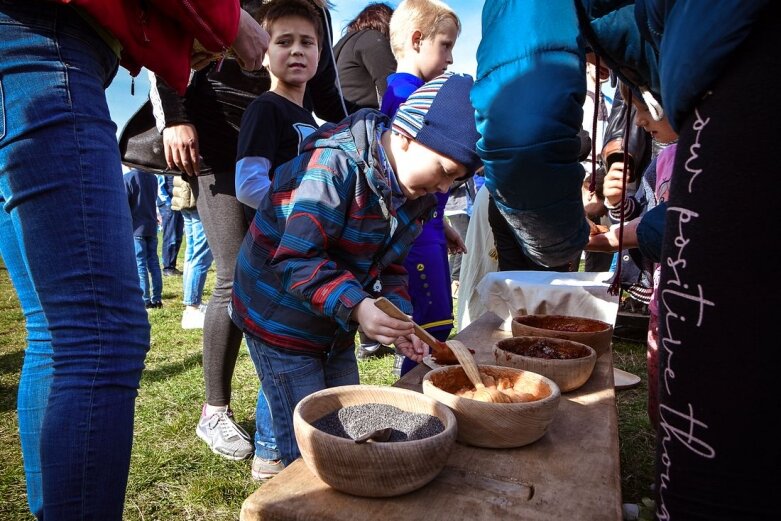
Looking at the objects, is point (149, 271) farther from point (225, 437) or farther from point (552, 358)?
point (552, 358)

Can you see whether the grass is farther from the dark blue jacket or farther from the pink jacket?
the dark blue jacket

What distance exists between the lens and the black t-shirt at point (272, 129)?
207 cm

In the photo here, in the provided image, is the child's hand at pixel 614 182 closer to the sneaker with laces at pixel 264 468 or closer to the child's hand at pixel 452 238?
the child's hand at pixel 452 238

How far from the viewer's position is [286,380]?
5.79 feet

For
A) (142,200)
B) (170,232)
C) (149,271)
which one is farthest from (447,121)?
(170,232)

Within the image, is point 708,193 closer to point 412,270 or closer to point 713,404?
point 713,404

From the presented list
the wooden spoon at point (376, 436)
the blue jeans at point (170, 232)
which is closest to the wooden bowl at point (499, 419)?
the wooden spoon at point (376, 436)

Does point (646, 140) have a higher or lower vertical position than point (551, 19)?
higher

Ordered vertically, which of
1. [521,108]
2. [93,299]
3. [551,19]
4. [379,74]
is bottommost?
[93,299]

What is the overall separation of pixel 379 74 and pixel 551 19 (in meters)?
2.37

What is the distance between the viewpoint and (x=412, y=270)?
2514 mm

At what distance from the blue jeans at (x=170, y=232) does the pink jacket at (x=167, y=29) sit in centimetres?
868

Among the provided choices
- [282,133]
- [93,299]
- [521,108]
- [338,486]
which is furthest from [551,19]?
[282,133]

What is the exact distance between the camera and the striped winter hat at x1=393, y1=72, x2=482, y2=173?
1.57m
